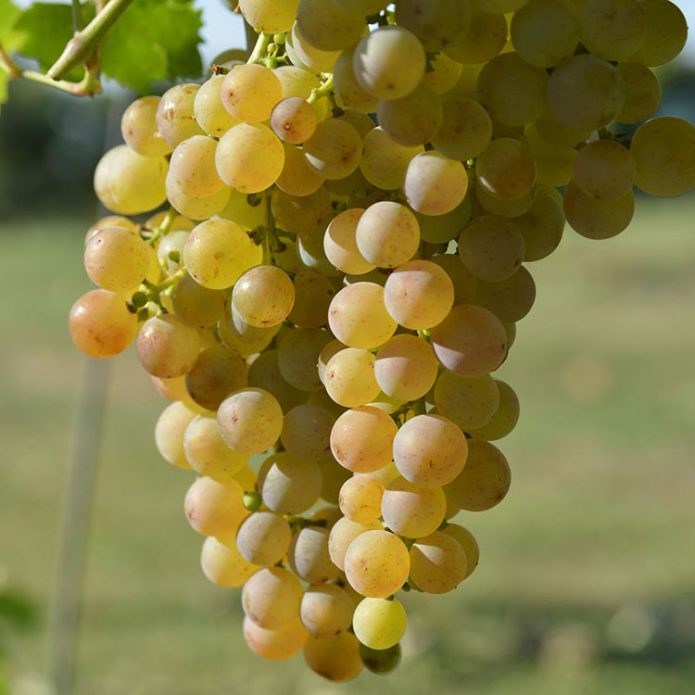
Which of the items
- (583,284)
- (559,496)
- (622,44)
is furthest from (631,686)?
(583,284)

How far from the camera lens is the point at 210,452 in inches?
19.9

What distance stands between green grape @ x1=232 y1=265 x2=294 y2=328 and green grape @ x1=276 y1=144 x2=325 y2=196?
1.3 inches

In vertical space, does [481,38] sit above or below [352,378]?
above

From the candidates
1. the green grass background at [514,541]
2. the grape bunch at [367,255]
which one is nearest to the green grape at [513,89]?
the grape bunch at [367,255]

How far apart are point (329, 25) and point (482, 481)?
7.3 inches

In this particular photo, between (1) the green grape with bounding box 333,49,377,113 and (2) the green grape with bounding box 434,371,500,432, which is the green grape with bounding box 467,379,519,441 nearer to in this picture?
(2) the green grape with bounding box 434,371,500,432

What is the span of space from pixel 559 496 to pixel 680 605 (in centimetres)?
110

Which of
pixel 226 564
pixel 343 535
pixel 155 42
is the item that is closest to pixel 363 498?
pixel 343 535

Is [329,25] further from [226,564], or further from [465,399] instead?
[226,564]

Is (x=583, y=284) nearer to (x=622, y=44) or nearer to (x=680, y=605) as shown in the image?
(x=680, y=605)

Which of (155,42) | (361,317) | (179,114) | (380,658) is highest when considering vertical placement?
(155,42)

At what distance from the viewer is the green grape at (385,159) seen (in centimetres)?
41

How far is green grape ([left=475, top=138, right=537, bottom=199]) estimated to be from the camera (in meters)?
0.40

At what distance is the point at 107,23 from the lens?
51cm
